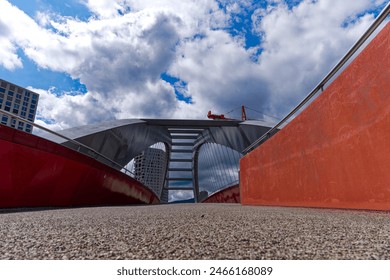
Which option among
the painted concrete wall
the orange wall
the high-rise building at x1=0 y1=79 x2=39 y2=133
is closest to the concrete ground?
the orange wall

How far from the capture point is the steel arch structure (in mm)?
14101

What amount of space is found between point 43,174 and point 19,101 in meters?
145

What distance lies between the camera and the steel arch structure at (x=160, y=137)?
46.3ft

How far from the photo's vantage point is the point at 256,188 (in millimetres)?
9039

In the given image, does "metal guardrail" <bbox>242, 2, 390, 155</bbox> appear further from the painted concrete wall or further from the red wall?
the painted concrete wall

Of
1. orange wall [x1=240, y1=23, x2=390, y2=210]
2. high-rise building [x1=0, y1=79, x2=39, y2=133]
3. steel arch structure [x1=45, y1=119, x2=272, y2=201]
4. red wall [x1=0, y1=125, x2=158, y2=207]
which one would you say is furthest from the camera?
high-rise building [x1=0, y1=79, x2=39, y2=133]

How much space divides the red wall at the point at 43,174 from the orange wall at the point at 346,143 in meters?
6.05

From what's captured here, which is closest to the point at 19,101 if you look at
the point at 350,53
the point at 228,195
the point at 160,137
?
the point at 160,137

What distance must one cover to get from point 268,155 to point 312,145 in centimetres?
259

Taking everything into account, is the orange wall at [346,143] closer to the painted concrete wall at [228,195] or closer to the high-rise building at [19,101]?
the painted concrete wall at [228,195]

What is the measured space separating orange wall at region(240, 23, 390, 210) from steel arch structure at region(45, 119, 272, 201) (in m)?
7.50
